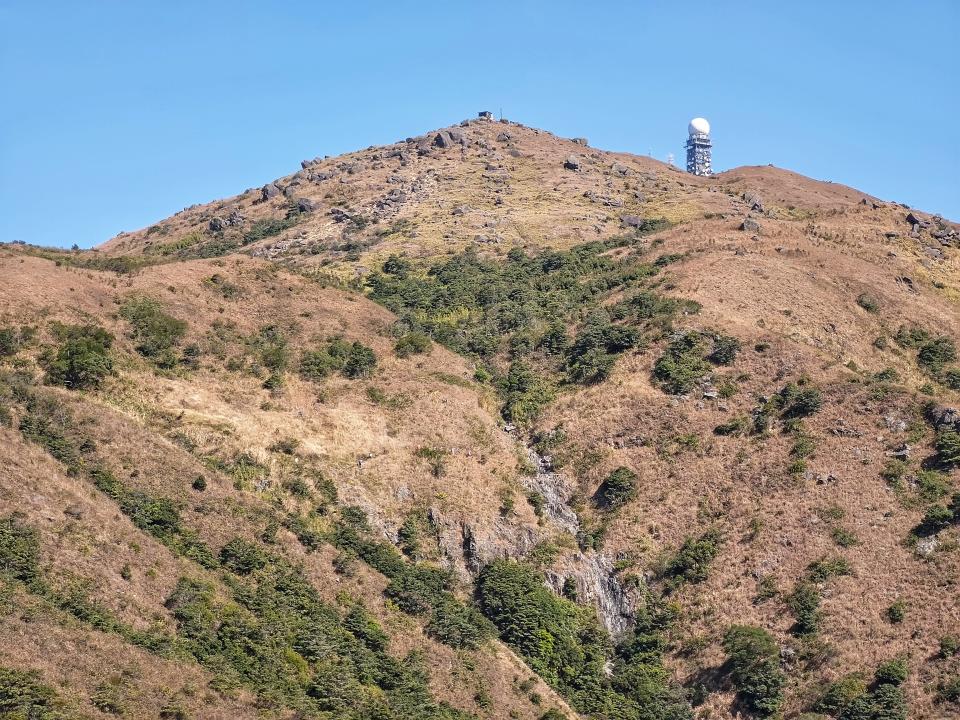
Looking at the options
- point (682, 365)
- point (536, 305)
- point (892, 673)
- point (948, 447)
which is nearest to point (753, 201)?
point (536, 305)

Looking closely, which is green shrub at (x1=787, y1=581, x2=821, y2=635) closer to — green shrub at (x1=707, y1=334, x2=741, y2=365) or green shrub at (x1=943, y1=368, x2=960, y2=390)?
Result: green shrub at (x1=707, y1=334, x2=741, y2=365)

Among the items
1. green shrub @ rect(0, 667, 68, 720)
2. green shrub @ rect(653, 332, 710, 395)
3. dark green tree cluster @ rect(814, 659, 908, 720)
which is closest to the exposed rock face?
dark green tree cluster @ rect(814, 659, 908, 720)

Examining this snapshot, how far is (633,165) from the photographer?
166 m

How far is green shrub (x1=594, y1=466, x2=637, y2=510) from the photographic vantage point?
233 ft

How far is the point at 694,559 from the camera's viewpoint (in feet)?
214

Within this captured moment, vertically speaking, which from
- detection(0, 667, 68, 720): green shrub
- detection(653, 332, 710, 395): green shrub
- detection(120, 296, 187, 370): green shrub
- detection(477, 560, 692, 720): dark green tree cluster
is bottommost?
detection(0, 667, 68, 720): green shrub

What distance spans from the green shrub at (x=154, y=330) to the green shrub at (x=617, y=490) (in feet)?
100

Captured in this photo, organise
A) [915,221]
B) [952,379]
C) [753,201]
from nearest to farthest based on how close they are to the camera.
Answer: [952,379], [915,221], [753,201]

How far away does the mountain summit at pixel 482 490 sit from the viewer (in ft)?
163

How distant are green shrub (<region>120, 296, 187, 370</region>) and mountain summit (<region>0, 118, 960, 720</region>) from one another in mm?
347

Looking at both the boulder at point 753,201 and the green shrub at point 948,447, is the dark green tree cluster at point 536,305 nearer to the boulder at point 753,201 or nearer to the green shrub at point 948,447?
the boulder at point 753,201

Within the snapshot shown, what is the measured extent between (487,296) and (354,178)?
55000mm

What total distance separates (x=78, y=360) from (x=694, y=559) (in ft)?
130

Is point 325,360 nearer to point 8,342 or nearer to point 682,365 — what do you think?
point 8,342
